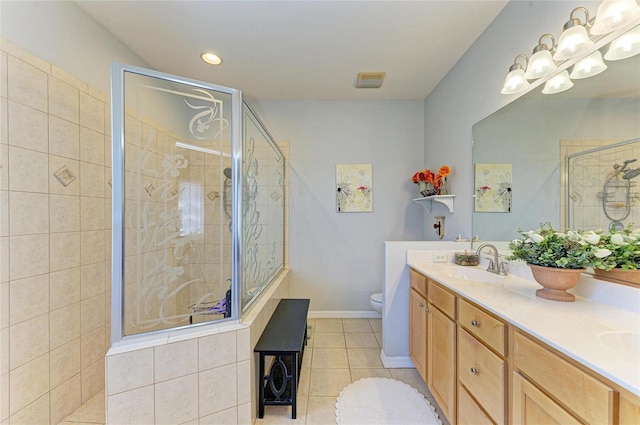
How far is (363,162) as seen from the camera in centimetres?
307

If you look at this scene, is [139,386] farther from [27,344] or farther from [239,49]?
[239,49]

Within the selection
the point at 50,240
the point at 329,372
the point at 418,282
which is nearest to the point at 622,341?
the point at 418,282

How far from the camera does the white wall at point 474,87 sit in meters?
1.45

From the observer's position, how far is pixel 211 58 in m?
2.24

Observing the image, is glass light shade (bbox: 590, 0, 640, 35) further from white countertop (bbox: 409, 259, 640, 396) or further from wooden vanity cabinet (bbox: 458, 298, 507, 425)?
wooden vanity cabinet (bbox: 458, 298, 507, 425)

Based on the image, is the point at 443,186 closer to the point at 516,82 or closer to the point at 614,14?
the point at 516,82

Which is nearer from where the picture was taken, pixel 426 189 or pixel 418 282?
pixel 418 282

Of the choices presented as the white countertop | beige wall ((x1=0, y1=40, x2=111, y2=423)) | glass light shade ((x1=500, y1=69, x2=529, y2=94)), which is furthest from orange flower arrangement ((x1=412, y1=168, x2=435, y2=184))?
beige wall ((x1=0, y1=40, x2=111, y2=423))

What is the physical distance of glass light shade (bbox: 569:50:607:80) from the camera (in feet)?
3.75

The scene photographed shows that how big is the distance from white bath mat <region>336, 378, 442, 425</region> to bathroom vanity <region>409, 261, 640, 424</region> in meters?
0.18

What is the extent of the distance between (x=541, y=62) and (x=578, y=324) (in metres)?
1.31

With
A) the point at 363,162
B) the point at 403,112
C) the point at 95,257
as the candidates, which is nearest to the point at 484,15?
the point at 403,112

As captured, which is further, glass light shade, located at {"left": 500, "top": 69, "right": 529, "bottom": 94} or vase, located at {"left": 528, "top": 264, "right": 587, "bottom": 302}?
glass light shade, located at {"left": 500, "top": 69, "right": 529, "bottom": 94}

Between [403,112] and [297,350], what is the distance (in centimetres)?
285
